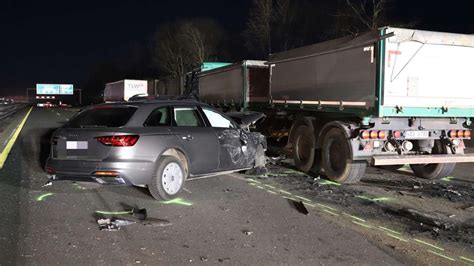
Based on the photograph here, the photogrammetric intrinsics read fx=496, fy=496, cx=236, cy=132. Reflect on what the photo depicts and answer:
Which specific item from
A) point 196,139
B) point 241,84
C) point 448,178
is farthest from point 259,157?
point 241,84

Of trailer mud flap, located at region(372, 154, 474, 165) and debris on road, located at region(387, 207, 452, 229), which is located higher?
trailer mud flap, located at region(372, 154, 474, 165)

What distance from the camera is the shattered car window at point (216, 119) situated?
28.1 feet

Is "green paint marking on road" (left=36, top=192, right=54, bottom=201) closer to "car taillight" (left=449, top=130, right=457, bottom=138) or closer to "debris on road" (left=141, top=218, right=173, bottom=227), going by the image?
"debris on road" (left=141, top=218, right=173, bottom=227)

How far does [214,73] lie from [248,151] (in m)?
8.54

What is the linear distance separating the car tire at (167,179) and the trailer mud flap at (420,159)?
11.2ft

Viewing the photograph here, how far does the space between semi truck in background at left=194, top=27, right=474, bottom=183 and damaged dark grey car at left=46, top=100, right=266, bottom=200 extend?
7.28 ft

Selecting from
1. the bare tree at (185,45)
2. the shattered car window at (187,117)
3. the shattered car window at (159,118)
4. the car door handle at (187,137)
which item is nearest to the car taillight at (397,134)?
the shattered car window at (187,117)

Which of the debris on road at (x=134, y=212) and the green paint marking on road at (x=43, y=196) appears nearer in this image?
the debris on road at (x=134, y=212)

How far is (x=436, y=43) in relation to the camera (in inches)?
337

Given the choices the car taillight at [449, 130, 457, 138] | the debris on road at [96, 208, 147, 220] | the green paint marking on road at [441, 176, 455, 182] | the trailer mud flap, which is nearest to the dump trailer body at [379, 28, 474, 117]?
the car taillight at [449, 130, 457, 138]

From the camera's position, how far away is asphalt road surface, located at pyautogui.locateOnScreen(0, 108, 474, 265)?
16.5 ft

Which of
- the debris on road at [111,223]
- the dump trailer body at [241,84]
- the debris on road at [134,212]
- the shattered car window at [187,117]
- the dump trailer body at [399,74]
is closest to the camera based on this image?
the debris on road at [111,223]

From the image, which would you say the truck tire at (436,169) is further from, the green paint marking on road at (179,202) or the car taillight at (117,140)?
the car taillight at (117,140)

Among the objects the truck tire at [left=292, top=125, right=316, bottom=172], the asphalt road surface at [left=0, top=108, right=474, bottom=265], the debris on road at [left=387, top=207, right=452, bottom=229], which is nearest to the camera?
the asphalt road surface at [left=0, top=108, right=474, bottom=265]
